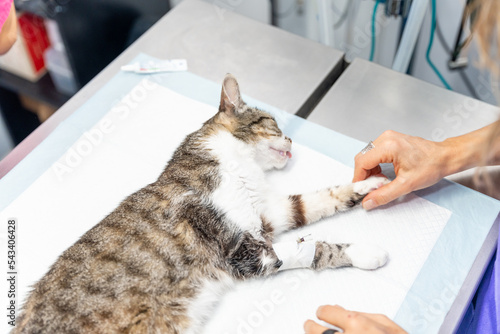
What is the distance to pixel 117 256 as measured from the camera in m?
1.17

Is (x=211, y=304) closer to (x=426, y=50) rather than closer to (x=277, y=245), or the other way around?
(x=277, y=245)

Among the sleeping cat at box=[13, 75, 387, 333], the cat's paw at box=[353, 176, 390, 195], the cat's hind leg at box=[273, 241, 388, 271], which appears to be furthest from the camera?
the cat's paw at box=[353, 176, 390, 195]

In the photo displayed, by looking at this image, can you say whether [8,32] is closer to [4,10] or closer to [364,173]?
[4,10]

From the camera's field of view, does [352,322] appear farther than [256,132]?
No

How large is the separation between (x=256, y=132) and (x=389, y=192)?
45 cm

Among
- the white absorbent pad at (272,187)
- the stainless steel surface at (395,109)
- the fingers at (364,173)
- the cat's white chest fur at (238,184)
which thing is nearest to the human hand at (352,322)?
the white absorbent pad at (272,187)

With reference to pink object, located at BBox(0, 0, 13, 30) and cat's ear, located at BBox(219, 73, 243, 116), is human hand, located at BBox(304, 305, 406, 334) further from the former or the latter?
pink object, located at BBox(0, 0, 13, 30)

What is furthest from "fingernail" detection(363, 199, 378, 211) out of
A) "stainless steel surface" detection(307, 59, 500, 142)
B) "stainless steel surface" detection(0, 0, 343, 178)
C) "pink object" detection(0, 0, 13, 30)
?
"pink object" detection(0, 0, 13, 30)

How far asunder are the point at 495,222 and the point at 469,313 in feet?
0.89

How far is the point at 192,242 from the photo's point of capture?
121 cm

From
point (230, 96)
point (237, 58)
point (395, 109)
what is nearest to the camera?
point (230, 96)

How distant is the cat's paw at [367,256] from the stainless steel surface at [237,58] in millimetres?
567

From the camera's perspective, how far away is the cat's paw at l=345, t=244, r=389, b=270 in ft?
3.94

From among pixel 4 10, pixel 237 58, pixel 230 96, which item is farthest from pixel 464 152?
pixel 4 10
